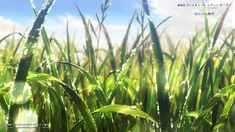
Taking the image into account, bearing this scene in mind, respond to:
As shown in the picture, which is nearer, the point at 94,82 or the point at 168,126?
the point at 168,126

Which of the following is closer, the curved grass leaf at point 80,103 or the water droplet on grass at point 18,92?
the water droplet on grass at point 18,92

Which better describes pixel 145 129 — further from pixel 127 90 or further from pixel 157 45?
pixel 157 45

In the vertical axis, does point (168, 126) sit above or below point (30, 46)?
below

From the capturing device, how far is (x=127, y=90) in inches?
35.4

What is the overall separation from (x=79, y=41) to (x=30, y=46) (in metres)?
0.89

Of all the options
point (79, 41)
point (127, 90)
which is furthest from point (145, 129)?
point (79, 41)

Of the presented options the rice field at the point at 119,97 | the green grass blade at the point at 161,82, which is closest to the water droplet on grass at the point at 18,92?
the rice field at the point at 119,97

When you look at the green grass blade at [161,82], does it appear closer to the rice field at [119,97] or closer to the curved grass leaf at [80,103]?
the rice field at [119,97]

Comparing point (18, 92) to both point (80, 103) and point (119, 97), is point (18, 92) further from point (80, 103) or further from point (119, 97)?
point (119, 97)

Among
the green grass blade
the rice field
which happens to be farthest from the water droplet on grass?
the green grass blade

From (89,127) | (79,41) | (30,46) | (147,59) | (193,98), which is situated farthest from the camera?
(79,41)

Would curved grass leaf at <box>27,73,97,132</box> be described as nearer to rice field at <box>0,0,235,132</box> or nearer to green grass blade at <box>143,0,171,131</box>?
rice field at <box>0,0,235,132</box>

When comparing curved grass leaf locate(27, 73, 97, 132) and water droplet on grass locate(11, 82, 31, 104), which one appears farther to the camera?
curved grass leaf locate(27, 73, 97, 132)

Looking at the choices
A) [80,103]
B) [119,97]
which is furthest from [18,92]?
Answer: [119,97]
